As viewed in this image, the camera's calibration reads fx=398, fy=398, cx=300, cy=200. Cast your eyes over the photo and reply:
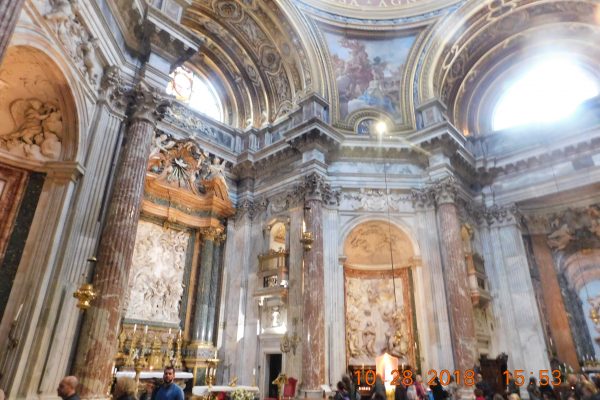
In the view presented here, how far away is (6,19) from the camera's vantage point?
431 centimetres

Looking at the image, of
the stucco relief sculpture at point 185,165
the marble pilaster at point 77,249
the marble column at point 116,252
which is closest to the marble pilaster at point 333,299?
the stucco relief sculpture at point 185,165

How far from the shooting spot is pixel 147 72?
8.81 meters

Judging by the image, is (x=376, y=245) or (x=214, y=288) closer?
(x=214, y=288)

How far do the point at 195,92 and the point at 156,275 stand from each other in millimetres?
7122

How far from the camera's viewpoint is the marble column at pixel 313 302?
34.2 feet

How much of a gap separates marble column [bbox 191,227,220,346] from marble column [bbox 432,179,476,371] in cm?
733

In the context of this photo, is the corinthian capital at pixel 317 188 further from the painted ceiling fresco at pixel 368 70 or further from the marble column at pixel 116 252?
the marble column at pixel 116 252

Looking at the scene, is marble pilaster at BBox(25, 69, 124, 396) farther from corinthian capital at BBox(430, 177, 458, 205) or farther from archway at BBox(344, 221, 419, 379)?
corinthian capital at BBox(430, 177, 458, 205)

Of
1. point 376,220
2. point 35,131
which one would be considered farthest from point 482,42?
point 35,131

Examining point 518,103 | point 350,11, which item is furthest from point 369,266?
point 350,11

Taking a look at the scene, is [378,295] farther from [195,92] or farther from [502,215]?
[195,92]

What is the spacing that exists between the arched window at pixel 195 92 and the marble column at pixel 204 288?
4.60m

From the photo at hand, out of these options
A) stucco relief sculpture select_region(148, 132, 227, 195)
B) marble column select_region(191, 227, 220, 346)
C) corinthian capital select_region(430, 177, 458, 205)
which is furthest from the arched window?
corinthian capital select_region(430, 177, 458, 205)

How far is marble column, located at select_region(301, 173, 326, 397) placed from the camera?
410 inches
